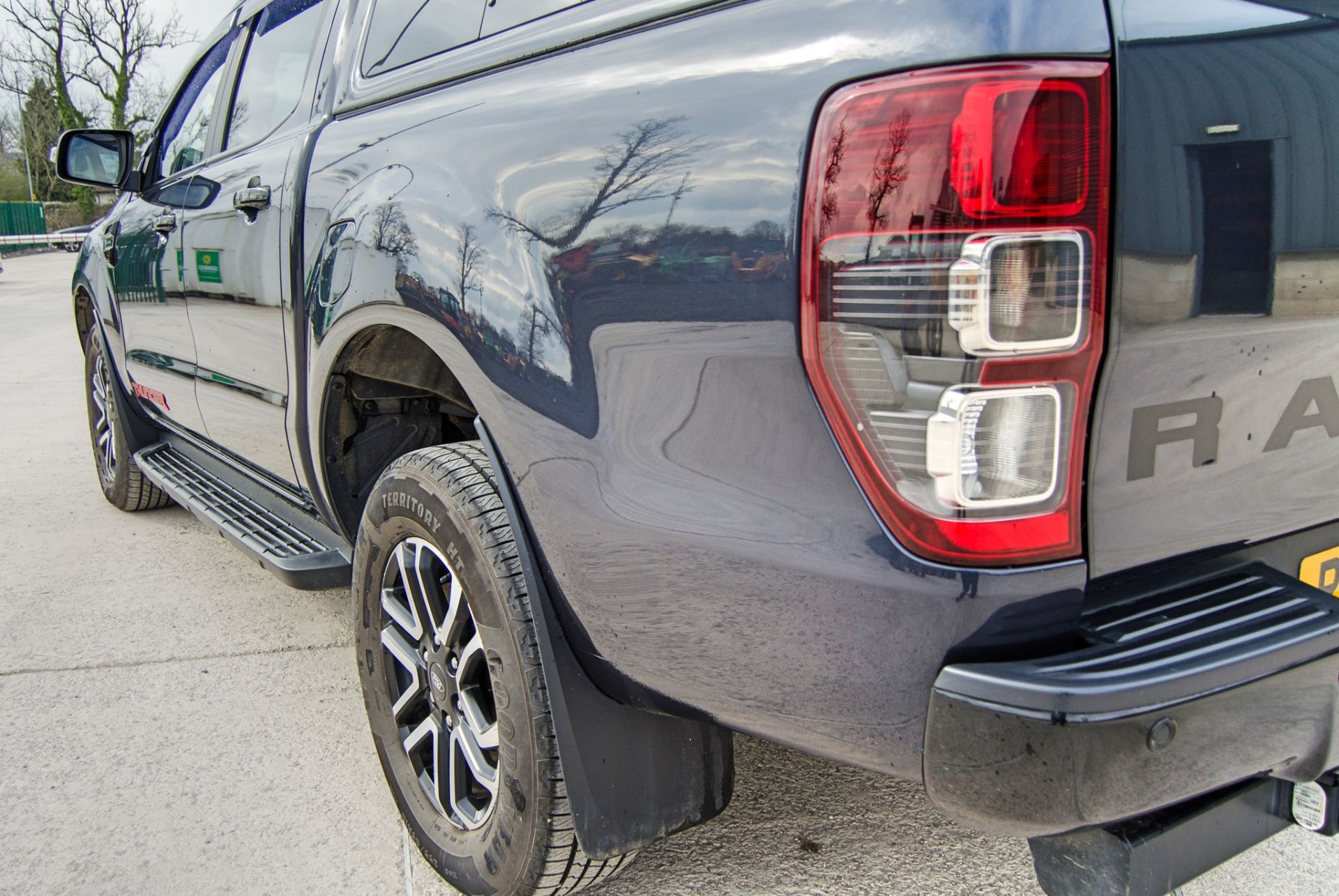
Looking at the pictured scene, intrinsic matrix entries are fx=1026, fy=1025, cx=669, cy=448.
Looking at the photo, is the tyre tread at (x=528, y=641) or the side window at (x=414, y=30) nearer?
the tyre tread at (x=528, y=641)

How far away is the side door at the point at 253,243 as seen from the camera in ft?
8.20

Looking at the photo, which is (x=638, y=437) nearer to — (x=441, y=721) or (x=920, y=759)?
(x=920, y=759)

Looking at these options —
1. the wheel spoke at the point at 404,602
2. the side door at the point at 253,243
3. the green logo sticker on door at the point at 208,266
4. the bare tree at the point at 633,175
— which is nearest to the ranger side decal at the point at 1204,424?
the bare tree at the point at 633,175

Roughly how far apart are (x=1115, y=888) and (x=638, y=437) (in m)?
0.89

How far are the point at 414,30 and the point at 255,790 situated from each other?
178 centimetres

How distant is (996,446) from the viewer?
3.81 ft

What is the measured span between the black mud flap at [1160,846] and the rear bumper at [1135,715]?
13 cm

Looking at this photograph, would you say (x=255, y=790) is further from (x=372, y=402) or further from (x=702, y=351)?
(x=702, y=351)

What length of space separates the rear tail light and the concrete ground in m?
1.18

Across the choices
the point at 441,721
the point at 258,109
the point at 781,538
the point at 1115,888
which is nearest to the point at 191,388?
the point at 258,109

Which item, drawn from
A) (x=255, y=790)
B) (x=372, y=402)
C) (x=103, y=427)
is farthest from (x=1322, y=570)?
(x=103, y=427)

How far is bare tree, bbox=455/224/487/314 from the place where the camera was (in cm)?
164

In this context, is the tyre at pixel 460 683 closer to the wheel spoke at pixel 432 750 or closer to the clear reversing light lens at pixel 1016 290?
the wheel spoke at pixel 432 750

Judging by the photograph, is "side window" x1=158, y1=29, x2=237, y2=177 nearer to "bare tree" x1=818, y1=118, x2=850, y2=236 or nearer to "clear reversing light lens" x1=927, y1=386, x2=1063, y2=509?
"bare tree" x1=818, y1=118, x2=850, y2=236
